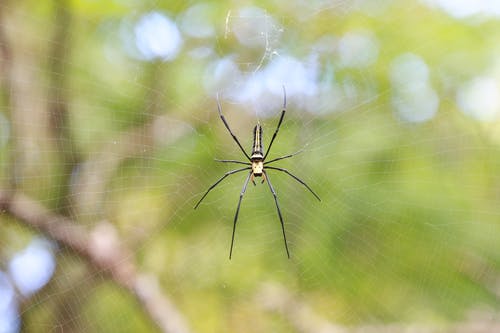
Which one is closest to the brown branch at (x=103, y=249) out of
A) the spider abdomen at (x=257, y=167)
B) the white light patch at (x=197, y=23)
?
the spider abdomen at (x=257, y=167)

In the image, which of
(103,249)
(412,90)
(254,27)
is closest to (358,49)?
(412,90)

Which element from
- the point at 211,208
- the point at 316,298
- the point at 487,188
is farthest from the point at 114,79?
the point at 487,188

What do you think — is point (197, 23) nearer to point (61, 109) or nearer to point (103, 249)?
point (61, 109)

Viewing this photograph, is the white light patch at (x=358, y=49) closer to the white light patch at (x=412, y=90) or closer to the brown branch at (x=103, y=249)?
the white light patch at (x=412, y=90)

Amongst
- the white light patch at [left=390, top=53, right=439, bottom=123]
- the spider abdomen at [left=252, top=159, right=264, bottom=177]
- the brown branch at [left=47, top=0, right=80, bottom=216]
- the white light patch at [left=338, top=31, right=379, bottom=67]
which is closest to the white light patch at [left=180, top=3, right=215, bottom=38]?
the brown branch at [left=47, top=0, right=80, bottom=216]

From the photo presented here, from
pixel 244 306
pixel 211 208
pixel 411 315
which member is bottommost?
pixel 244 306

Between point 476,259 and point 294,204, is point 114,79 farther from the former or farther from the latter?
point 476,259
